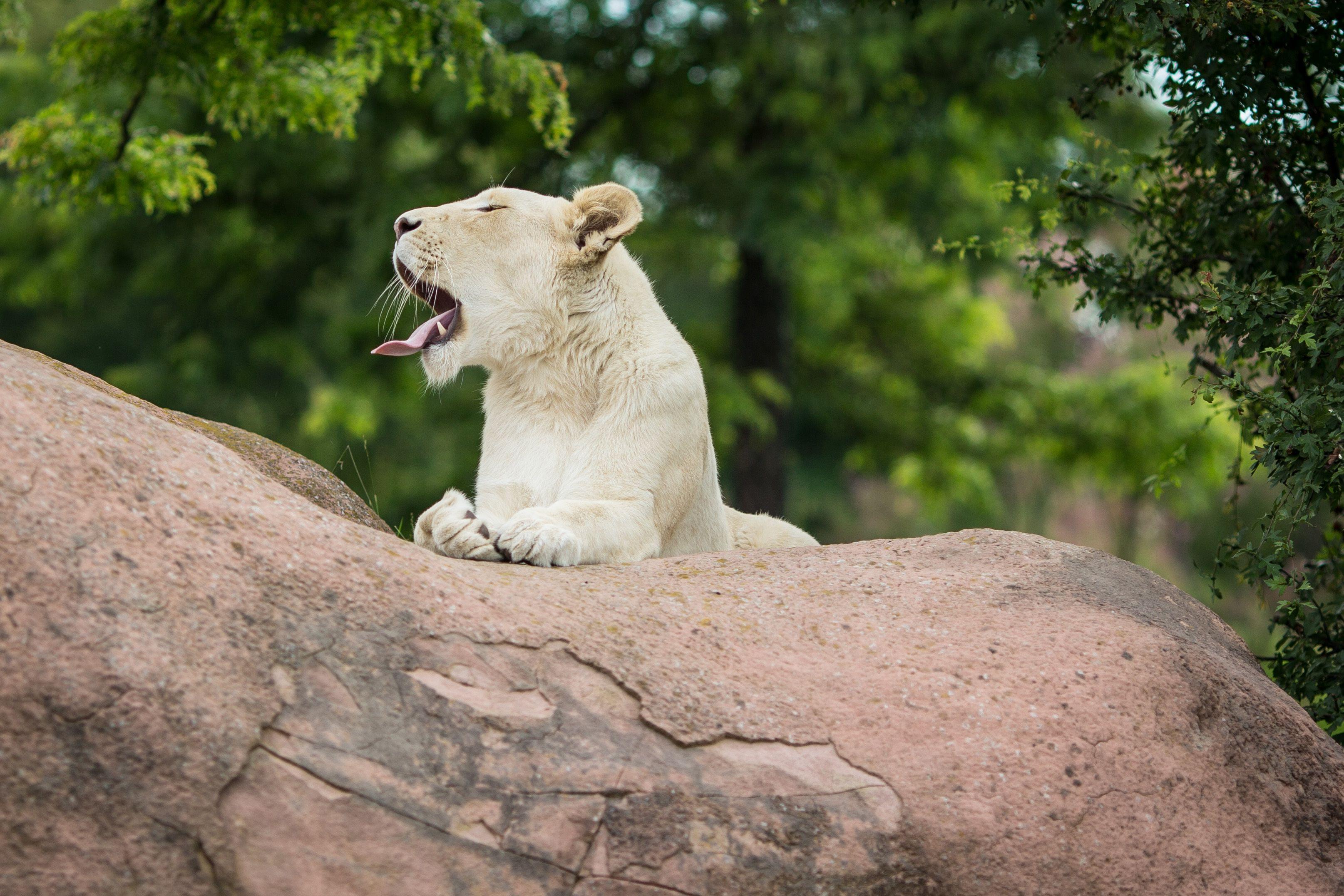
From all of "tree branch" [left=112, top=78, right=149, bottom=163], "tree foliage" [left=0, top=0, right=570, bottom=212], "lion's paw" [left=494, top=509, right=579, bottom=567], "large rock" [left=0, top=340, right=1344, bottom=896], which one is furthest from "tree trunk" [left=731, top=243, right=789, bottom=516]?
"large rock" [left=0, top=340, right=1344, bottom=896]

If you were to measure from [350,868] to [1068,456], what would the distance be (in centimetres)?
1430

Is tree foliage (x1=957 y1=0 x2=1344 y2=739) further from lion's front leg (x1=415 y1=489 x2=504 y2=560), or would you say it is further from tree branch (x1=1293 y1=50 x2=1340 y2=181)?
lion's front leg (x1=415 y1=489 x2=504 y2=560)

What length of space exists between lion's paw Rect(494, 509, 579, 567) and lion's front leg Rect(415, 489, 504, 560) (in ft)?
0.22

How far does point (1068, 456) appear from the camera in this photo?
52.7 ft

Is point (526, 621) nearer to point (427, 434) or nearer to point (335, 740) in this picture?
point (335, 740)

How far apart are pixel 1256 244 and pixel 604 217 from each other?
295 cm

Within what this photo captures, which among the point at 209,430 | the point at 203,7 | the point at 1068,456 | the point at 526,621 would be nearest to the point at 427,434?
the point at 1068,456

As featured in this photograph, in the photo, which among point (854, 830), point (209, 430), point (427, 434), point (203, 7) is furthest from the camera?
point (427, 434)

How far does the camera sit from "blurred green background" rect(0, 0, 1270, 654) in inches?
489

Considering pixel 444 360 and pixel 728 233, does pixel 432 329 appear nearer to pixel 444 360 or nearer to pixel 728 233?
pixel 444 360

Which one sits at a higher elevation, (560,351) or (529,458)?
(560,351)

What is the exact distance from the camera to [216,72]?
303 inches

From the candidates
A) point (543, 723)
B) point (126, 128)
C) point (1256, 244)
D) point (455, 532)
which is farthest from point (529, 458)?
point (126, 128)

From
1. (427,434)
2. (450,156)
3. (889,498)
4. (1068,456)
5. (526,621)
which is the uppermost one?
(526,621)
